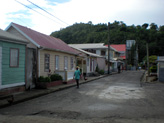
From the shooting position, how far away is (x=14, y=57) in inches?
450

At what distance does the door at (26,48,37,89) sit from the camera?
43.8ft

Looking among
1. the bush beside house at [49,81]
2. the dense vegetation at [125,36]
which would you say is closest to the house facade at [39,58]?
the bush beside house at [49,81]

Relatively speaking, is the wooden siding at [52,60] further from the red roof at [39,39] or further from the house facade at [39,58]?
the red roof at [39,39]

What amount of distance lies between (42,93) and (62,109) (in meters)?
4.41

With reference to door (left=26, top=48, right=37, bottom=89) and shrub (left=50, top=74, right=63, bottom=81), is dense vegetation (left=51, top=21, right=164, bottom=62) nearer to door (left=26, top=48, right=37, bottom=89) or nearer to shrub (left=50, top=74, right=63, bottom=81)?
shrub (left=50, top=74, right=63, bottom=81)

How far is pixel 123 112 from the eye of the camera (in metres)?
7.30

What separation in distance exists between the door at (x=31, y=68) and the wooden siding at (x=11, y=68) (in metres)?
0.97

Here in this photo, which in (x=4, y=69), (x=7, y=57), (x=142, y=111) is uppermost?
(x=7, y=57)

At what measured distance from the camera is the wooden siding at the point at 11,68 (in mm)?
10523

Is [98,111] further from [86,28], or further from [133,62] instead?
[133,62]

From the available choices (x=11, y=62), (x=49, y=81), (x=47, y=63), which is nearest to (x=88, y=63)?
(x=47, y=63)

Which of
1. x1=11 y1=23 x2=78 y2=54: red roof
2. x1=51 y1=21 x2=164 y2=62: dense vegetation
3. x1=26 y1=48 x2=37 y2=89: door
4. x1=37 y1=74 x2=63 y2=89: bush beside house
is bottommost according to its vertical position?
x1=37 y1=74 x2=63 y2=89: bush beside house

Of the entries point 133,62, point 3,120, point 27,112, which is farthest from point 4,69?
point 133,62

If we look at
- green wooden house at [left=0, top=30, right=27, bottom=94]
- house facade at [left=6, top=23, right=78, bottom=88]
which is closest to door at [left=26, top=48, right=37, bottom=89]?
house facade at [left=6, top=23, right=78, bottom=88]
